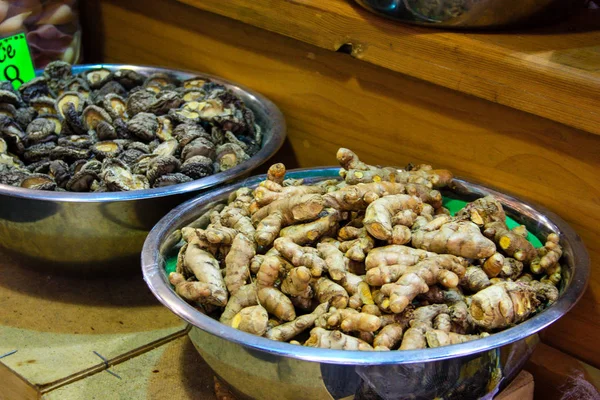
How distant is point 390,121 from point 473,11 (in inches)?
12.5

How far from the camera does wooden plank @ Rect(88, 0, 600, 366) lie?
1.22 metres

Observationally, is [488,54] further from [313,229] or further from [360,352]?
[360,352]

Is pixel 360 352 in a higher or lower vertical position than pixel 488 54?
lower

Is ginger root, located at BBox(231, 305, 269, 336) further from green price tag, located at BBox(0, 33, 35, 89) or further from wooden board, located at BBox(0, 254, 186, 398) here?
green price tag, located at BBox(0, 33, 35, 89)

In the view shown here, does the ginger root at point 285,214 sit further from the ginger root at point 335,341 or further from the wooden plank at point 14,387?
the wooden plank at point 14,387

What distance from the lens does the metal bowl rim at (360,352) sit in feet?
2.75

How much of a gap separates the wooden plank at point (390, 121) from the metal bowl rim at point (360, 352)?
0.10 m

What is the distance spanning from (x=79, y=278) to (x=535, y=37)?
94 centimetres

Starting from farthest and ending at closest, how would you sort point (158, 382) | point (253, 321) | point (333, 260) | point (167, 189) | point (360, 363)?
point (167, 189) → point (158, 382) → point (333, 260) → point (253, 321) → point (360, 363)

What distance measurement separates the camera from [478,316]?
959 millimetres

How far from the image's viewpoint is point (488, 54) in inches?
47.4

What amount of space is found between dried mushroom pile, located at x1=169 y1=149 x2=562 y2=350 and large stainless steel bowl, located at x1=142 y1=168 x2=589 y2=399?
4cm

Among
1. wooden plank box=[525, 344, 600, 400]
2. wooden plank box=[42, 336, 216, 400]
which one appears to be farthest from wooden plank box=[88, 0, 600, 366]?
wooden plank box=[42, 336, 216, 400]

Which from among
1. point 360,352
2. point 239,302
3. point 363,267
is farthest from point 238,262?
point 360,352
